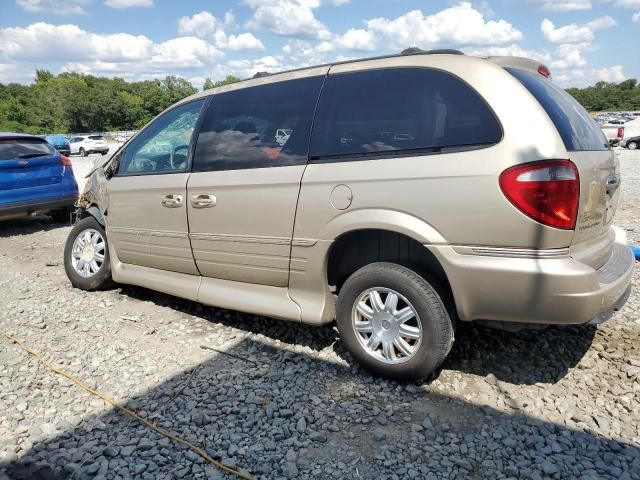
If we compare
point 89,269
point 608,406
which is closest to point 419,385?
point 608,406

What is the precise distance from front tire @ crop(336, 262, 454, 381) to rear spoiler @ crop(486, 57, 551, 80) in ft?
4.49

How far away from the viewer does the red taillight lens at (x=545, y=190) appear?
8.27 feet

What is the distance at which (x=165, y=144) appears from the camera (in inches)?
172

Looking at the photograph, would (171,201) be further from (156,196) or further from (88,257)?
(88,257)

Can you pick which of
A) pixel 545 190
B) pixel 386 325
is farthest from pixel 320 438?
pixel 545 190

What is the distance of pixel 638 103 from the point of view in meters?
106

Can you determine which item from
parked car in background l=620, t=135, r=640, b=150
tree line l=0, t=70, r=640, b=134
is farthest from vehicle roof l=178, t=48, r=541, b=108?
tree line l=0, t=70, r=640, b=134

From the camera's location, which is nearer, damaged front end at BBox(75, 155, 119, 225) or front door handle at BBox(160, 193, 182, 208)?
front door handle at BBox(160, 193, 182, 208)

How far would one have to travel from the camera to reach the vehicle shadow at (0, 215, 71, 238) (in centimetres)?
832

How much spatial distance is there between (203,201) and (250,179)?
1.63ft

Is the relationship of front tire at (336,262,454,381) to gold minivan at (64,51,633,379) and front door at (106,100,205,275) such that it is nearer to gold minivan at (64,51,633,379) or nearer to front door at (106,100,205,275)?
gold minivan at (64,51,633,379)

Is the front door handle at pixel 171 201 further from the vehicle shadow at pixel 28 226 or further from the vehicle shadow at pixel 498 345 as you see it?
the vehicle shadow at pixel 28 226

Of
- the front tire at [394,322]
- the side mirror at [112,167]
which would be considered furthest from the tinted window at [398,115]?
the side mirror at [112,167]

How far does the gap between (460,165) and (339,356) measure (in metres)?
1.64
